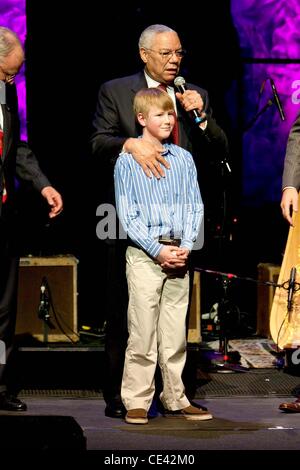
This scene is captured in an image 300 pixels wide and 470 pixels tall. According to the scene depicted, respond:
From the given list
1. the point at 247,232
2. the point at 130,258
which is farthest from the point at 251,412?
the point at 247,232

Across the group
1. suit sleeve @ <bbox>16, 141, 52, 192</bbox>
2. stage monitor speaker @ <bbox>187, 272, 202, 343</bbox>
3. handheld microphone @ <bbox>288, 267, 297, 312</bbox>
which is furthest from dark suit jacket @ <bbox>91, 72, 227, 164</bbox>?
stage monitor speaker @ <bbox>187, 272, 202, 343</bbox>

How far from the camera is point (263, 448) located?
179 inches

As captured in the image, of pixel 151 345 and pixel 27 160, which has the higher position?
pixel 27 160

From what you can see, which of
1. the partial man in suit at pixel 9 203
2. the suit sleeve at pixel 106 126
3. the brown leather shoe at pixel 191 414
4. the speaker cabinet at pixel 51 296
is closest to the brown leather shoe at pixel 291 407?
the brown leather shoe at pixel 191 414

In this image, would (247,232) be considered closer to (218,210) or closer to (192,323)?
(192,323)

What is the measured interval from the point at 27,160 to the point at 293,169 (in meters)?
1.37

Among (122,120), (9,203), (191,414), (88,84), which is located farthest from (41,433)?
(88,84)

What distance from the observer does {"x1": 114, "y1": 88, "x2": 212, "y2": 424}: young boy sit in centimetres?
500

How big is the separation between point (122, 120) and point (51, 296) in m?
2.73

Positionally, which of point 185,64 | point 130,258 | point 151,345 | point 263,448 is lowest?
point 263,448

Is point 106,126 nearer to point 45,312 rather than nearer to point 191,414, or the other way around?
point 191,414

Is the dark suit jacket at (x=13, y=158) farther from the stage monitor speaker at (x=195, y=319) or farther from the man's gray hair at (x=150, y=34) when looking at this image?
the stage monitor speaker at (x=195, y=319)

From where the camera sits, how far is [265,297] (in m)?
8.09

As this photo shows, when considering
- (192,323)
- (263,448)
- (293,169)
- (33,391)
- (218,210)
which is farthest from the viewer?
(192,323)
